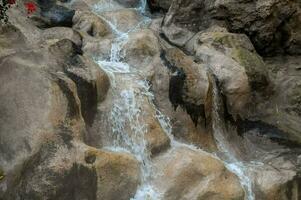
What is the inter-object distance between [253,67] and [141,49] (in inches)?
114

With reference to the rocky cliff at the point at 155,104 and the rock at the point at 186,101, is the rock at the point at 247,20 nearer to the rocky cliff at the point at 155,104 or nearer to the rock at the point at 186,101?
the rocky cliff at the point at 155,104

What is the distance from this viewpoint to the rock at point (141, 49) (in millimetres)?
11289

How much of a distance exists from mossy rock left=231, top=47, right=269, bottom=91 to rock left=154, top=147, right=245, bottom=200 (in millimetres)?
3273

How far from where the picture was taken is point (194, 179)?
8812 mm

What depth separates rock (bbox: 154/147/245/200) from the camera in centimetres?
867

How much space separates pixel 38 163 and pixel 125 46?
475 centimetres

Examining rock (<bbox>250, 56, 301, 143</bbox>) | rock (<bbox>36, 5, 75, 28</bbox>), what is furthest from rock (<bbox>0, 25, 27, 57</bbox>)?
rock (<bbox>250, 56, 301, 143</bbox>)

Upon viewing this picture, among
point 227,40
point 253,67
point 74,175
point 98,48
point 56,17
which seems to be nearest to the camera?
point 74,175

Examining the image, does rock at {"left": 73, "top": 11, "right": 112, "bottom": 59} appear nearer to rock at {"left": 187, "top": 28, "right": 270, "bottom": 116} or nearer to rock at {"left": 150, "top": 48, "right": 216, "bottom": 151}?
rock at {"left": 150, "top": 48, "right": 216, "bottom": 151}

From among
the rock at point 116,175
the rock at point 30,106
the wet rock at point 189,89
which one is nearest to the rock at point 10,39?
the rock at point 30,106

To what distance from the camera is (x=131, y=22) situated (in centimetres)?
1444

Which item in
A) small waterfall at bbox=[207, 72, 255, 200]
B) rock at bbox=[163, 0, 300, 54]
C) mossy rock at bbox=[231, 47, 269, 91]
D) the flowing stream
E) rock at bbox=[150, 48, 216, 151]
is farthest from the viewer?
rock at bbox=[163, 0, 300, 54]

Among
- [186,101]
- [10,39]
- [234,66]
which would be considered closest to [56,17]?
[10,39]

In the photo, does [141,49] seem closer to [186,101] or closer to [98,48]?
[98,48]
